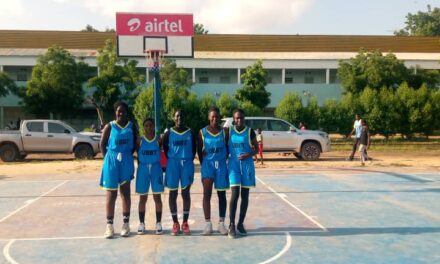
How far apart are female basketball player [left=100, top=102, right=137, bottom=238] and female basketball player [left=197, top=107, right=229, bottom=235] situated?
1056mm

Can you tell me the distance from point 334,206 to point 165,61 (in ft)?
Answer: 95.8

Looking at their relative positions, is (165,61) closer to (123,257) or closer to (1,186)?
(1,186)

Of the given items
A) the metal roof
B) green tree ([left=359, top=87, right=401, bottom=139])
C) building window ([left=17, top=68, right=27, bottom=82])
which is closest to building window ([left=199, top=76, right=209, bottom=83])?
the metal roof

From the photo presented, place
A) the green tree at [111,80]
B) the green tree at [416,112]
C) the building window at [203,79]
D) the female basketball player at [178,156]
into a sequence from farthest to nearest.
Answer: the building window at [203,79] → the green tree at [111,80] → the green tree at [416,112] → the female basketball player at [178,156]

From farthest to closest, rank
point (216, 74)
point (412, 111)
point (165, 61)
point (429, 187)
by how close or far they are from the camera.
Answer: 1. point (216, 74)
2. point (165, 61)
3. point (412, 111)
4. point (429, 187)

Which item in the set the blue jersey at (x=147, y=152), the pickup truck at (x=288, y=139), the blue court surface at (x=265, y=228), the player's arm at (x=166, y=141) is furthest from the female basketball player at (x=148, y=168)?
the pickup truck at (x=288, y=139)

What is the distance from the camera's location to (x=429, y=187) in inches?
472

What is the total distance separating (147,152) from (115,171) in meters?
0.53

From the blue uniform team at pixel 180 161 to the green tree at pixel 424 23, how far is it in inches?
2828

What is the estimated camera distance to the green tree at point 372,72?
39.3 m

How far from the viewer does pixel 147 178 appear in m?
7.09

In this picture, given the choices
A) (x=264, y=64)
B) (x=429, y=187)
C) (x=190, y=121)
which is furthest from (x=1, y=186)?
(x=264, y=64)

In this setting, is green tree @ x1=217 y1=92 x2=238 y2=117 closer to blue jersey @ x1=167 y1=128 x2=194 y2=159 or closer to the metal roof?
the metal roof

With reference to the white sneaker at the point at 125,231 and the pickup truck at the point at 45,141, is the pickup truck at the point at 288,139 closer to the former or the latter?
the pickup truck at the point at 45,141
